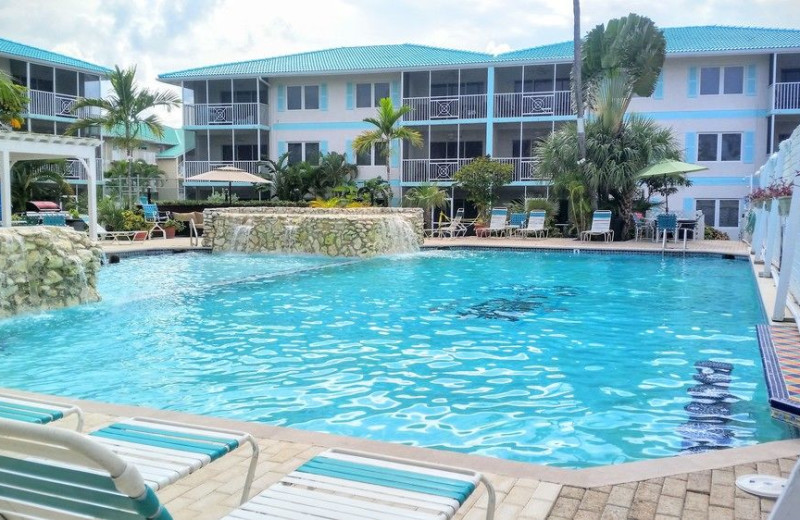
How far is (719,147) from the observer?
25562 mm

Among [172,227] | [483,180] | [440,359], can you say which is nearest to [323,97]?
[483,180]

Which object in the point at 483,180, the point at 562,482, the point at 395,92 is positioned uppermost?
the point at 395,92

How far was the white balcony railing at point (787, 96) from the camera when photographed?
939 inches

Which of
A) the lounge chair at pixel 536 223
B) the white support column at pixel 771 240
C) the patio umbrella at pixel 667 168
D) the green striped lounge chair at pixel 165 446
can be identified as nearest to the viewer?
the green striped lounge chair at pixel 165 446

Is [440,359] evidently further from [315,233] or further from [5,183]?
[315,233]

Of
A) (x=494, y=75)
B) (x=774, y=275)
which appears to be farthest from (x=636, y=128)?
(x=774, y=275)

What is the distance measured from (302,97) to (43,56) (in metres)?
10.5

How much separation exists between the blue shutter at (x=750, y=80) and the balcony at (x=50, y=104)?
81.3 ft

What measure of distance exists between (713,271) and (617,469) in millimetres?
11883

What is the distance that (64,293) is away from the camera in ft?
31.6

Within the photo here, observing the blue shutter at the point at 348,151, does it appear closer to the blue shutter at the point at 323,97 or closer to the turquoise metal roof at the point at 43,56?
the blue shutter at the point at 323,97

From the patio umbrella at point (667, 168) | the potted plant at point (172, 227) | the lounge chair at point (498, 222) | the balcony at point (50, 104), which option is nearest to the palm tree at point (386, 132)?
the lounge chair at point (498, 222)

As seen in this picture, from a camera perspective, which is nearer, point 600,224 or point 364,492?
point 364,492

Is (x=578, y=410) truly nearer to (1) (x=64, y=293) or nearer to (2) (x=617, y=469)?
(2) (x=617, y=469)
